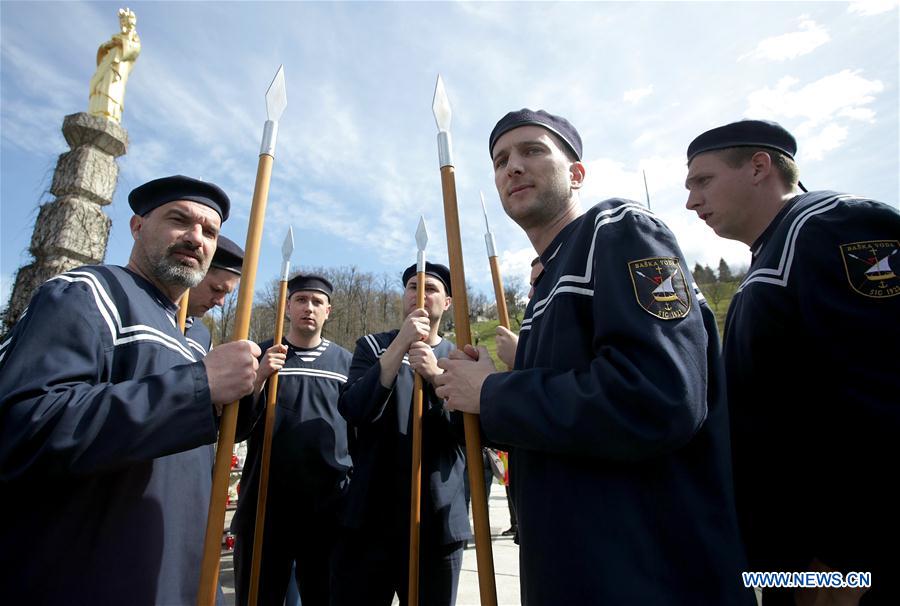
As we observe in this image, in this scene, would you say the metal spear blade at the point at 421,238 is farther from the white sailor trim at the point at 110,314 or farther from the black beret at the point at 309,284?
the white sailor trim at the point at 110,314

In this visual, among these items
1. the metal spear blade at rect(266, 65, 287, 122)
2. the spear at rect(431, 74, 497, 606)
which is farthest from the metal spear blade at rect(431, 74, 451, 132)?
the metal spear blade at rect(266, 65, 287, 122)

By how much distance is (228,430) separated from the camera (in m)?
2.11

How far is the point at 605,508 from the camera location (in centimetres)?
142

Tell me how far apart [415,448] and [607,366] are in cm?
220

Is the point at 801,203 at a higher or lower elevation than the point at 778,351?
higher

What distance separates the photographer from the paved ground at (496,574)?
4809 millimetres

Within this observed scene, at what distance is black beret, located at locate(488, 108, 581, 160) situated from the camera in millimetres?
2186

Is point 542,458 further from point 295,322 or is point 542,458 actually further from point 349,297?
point 349,297

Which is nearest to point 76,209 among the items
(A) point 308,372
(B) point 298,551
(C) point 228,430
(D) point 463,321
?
(A) point 308,372

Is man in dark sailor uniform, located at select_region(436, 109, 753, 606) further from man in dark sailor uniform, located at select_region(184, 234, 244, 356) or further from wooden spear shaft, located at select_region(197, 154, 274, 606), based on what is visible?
man in dark sailor uniform, located at select_region(184, 234, 244, 356)

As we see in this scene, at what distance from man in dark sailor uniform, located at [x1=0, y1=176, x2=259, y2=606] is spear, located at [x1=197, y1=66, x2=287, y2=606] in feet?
0.34

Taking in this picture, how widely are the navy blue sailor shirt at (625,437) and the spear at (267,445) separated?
8.93 feet

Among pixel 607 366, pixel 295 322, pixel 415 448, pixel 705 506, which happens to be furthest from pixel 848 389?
pixel 295 322

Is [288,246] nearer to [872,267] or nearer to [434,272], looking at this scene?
[434,272]
